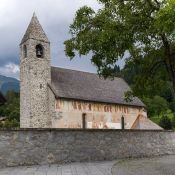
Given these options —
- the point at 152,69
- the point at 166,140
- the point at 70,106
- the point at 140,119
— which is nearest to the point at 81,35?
the point at 152,69

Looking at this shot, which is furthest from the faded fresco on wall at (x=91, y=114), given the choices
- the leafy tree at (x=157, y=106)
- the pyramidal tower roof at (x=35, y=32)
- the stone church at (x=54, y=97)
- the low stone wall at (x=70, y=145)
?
the leafy tree at (x=157, y=106)

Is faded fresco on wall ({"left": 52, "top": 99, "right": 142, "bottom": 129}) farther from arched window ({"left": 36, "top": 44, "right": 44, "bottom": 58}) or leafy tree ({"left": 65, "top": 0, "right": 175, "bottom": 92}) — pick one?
leafy tree ({"left": 65, "top": 0, "right": 175, "bottom": 92})

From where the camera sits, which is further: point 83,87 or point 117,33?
point 83,87

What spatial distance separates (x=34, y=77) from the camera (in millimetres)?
44625

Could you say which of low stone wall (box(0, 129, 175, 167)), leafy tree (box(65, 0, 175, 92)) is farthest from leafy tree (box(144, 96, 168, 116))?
leafy tree (box(65, 0, 175, 92))

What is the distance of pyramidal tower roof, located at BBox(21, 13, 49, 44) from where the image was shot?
45.8 m

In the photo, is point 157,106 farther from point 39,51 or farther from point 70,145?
point 70,145

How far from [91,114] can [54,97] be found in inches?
223

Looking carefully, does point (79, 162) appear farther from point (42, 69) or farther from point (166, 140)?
point (42, 69)

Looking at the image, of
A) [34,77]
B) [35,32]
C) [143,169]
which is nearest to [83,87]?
[34,77]

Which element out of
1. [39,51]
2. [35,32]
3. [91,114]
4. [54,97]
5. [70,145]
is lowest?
[70,145]

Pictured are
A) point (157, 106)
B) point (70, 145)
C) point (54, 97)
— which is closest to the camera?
point (70, 145)

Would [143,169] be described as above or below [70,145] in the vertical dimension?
below

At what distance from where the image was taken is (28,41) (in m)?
45.4
